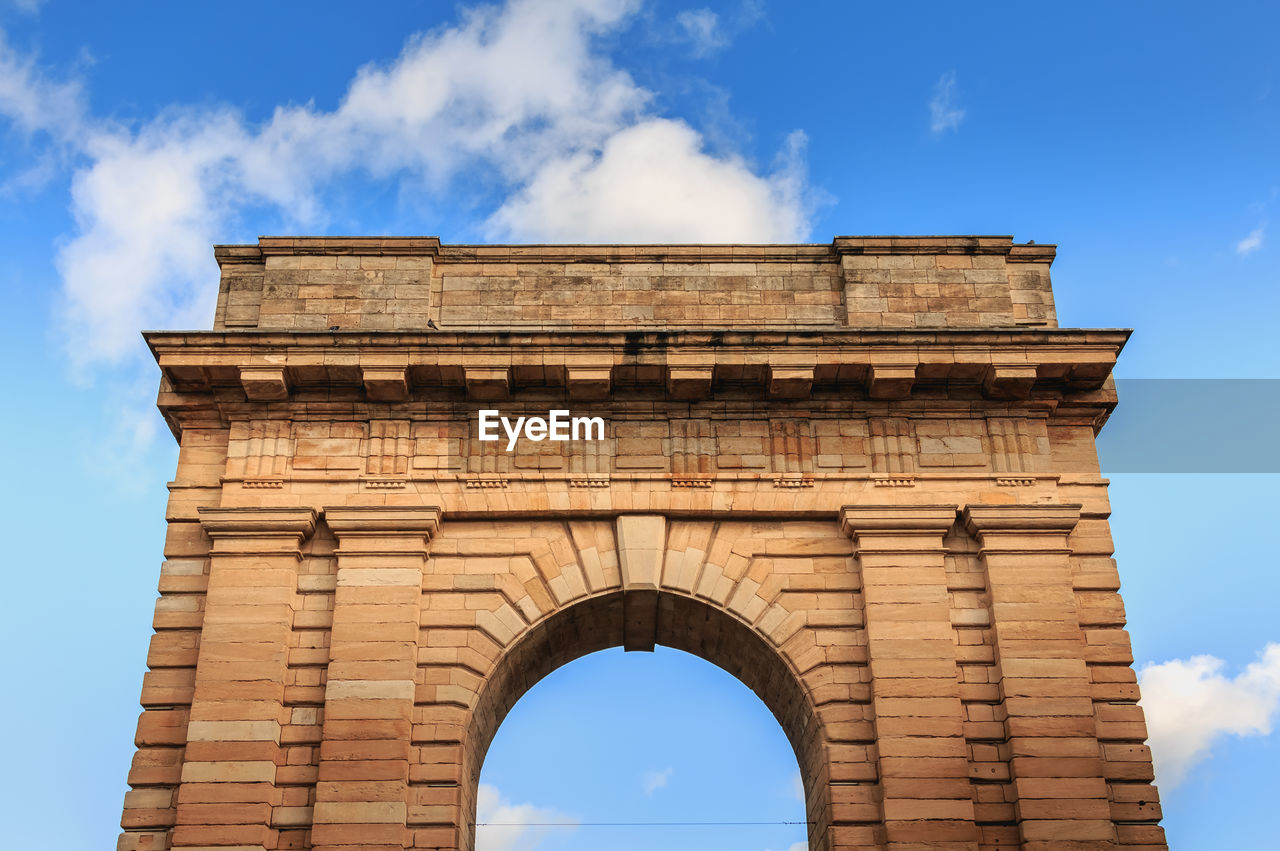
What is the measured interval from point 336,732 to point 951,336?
33.7 ft

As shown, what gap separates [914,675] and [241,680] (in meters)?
9.03

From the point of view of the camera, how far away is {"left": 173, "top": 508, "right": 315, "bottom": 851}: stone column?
16938mm

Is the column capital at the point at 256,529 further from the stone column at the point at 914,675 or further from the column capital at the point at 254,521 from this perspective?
the stone column at the point at 914,675

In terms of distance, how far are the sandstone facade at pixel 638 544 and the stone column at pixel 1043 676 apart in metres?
0.04

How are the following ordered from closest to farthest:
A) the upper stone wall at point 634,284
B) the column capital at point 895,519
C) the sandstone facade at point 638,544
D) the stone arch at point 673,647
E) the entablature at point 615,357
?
the sandstone facade at point 638,544 → the stone arch at point 673,647 → the column capital at point 895,519 → the entablature at point 615,357 → the upper stone wall at point 634,284

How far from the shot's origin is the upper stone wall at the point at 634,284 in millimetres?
20875

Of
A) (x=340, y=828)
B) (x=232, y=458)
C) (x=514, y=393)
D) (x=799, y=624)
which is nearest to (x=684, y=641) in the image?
(x=799, y=624)

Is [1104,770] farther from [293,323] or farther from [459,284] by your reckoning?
[293,323]

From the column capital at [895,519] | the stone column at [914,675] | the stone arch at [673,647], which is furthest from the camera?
the column capital at [895,519]

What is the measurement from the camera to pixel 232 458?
19453 millimetres

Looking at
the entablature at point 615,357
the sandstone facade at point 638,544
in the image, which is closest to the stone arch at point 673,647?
the sandstone facade at point 638,544

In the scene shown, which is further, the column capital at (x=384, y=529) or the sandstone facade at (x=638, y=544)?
the column capital at (x=384, y=529)

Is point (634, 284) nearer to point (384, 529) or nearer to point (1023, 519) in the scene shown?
point (384, 529)

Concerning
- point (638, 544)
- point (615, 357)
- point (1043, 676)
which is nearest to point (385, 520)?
point (638, 544)
